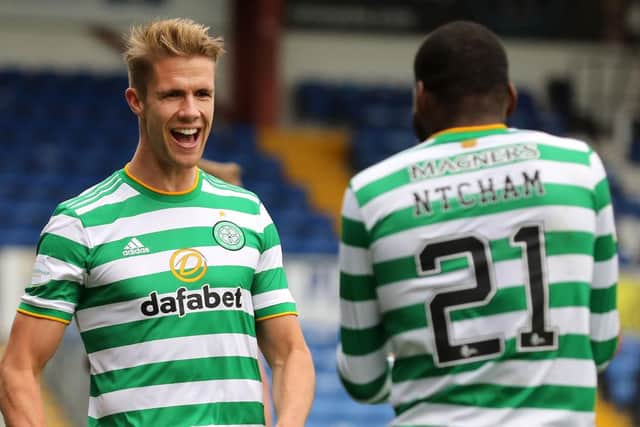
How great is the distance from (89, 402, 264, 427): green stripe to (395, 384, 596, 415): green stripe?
0.57 metres

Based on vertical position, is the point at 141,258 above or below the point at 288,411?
above

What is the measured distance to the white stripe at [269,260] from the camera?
362 centimetres

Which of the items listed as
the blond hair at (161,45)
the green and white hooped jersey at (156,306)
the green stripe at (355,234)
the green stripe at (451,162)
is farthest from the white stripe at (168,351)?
the blond hair at (161,45)

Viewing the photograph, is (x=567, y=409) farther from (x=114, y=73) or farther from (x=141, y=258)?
(x=114, y=73)

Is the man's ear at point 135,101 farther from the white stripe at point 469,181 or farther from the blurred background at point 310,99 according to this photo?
the blurred background at point 310,99

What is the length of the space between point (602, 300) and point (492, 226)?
0.35 m

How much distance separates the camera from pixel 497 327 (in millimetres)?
3158

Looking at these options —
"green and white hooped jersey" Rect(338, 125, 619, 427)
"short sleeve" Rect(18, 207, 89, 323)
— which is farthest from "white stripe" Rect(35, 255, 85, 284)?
"green and white hooped jersey" Rect(338, 125, 619, 427)

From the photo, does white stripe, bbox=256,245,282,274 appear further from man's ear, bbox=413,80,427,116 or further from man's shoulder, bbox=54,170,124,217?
man's ear, bbox=413,80,427,116

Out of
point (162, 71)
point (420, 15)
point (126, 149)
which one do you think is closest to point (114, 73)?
point (126, 149)

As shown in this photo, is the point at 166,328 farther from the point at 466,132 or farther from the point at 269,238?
the point at 466,132

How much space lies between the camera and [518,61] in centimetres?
1933

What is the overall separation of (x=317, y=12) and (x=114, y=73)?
2914 millimetres

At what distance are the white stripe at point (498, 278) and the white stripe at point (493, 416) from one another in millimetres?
250
